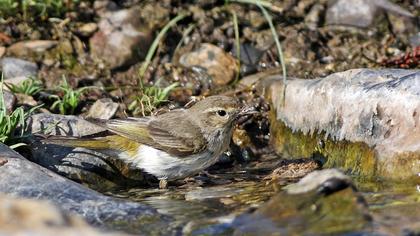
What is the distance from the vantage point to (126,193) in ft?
25.1

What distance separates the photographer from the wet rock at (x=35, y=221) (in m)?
3.88

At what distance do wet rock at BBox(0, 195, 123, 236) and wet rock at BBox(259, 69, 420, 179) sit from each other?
378cm

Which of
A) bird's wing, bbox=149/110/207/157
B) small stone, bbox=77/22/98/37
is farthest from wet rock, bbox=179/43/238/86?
bird's wing, bbox=149/110/207/157

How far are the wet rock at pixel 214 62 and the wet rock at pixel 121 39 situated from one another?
506 millimetres

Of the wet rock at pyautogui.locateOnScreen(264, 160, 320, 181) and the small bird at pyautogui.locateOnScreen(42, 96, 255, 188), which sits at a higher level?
the small bird at pyautogui.locateOnScreen(42, 96, 255, 188)

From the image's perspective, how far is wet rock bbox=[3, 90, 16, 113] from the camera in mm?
8523

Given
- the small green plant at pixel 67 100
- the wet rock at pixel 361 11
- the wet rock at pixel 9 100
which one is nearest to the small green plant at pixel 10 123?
the wet rock at pixel 9 100

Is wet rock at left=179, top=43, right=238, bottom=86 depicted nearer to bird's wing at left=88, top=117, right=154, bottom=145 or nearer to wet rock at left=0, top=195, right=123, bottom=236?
bird's wing at left=88, top=117, right=154, bottom=145

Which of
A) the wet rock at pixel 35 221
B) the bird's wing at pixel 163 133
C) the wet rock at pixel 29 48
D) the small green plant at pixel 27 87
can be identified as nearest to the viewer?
the wet rock at pixel 35 221

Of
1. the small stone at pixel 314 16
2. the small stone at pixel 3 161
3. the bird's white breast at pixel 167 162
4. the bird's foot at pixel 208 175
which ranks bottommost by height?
the bird's foot at pixel 208 175

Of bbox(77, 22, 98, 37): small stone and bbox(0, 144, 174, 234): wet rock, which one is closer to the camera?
bbox(0, 144, 174, 234): wet rock

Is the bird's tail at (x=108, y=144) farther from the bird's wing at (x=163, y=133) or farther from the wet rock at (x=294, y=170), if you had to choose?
the wet rock at (x=294, y=170)

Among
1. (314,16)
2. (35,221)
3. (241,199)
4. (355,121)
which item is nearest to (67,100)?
(241,199)

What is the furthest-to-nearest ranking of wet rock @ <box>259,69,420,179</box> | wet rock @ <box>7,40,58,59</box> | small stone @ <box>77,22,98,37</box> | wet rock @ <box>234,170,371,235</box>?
small stone @ <box>77,22,98,37</box>
wet rock @ <box>7,40,58,59</box>
wet rock @ <box>259,69,420,179</box>
wet rock @ <box>234,170,371,235</box>
